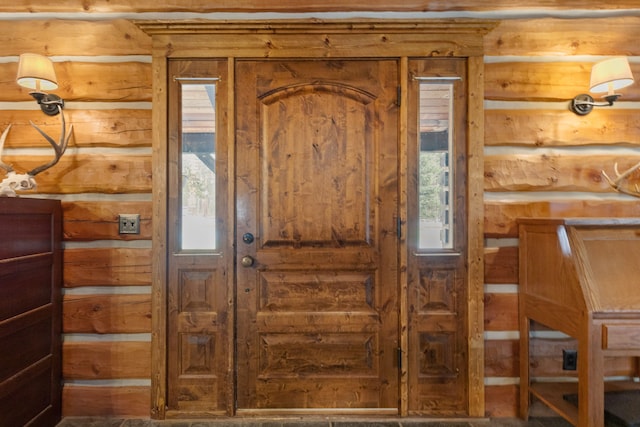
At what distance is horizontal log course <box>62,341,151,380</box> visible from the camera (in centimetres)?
211

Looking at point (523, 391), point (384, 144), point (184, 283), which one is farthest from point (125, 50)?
point (523, 391)

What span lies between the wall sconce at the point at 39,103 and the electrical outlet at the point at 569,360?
308 centimetres

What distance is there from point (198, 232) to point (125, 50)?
1.14 m

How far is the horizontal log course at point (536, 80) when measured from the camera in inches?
83.6

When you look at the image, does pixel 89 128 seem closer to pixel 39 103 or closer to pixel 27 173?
pixel 39 103

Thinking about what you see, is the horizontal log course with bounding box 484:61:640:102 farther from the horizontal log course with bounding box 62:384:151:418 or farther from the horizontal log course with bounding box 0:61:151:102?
the horizontal log course with bounding box 62:384:151:418

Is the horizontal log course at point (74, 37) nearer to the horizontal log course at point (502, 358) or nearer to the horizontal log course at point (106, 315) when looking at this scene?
the horizontal log course at point (106, 315)

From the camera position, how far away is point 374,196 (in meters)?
2.12

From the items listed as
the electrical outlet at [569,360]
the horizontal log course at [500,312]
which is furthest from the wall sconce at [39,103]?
the electrical outlet at [569,360]

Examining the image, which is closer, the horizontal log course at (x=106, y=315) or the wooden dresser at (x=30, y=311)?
the wooden dresser at (x=30, y=311)

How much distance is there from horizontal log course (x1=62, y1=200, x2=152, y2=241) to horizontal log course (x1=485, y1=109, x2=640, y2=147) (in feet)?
6.73

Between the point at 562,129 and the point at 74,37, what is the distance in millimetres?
2894

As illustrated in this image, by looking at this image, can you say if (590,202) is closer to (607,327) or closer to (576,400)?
(607,327)

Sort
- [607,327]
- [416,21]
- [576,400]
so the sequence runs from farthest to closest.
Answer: [416,21]
[576,400]
[607,327]
